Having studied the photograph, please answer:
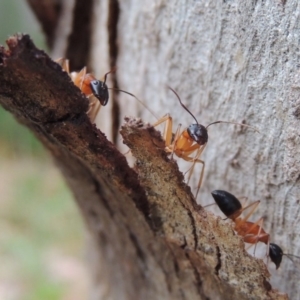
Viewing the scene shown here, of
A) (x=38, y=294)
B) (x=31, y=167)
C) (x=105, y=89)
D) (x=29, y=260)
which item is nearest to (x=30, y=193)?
(x=31, y=167)

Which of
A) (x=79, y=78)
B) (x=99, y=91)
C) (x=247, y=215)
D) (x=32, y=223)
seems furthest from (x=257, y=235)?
(x=32, y=223)

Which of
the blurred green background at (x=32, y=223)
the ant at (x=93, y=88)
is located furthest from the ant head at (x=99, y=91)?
the blurred green background at (x=32, y=223)

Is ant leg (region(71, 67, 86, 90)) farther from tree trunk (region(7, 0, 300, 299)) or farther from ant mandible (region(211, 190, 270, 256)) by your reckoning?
ant mandible (region(211, 190, 270, 256))

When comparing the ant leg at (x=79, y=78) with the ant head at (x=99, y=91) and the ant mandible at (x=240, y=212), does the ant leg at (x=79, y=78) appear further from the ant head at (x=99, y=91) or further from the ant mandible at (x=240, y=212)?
the ant mandible at (x=240, y=212)

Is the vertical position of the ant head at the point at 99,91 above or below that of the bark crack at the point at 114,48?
below

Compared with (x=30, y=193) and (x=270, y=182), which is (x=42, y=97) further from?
(x=30, y=193)

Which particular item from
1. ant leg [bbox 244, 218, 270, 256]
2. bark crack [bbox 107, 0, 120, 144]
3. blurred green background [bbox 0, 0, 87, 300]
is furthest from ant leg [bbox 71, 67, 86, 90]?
blurred green background [bbox 0, 0, 87, 300]
